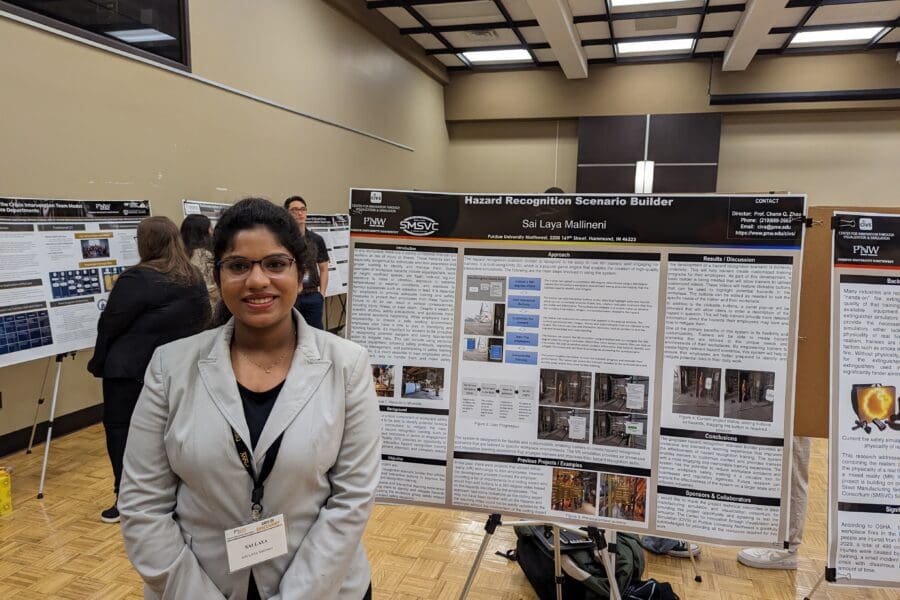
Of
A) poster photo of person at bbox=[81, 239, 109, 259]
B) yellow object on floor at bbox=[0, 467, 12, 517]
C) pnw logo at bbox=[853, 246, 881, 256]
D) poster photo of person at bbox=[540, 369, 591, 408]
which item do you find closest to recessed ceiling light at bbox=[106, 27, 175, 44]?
poster photo of person at bbox=[81, 239, 109, 259]

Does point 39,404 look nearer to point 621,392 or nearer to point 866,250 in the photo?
point 621,392

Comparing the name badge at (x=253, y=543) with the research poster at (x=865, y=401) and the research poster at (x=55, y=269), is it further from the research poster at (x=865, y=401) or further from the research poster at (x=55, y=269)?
the research poster at (x=55, y=269)

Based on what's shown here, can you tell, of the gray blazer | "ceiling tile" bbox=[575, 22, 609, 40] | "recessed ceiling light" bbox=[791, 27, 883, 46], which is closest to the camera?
the gray blazer

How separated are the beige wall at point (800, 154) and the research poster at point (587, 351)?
791 centimetres

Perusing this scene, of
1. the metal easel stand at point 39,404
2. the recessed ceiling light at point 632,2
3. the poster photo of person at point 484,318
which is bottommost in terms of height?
the metal easel stand at point 39,404

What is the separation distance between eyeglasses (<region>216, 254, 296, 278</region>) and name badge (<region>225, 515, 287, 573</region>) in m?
0.52

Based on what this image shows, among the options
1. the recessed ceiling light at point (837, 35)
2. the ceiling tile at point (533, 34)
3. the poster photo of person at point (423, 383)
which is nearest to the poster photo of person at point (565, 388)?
the poster photo of person at point (423, 383)

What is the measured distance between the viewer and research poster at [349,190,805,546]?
149cm

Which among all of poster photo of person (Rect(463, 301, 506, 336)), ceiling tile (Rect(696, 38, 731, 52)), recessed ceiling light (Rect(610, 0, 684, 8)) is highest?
ceiling tile (Rect(696, 38, 731, 52))

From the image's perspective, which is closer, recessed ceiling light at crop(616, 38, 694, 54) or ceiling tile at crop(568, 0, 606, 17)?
ceiling tile at crop(568, 0, 606, 17)

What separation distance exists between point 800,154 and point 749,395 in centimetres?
840

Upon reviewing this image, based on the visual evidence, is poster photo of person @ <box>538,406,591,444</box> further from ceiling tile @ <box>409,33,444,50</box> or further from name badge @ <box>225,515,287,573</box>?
ceiling tile @ <box>409,33,444,50</box>

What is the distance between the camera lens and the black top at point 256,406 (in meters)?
1.14

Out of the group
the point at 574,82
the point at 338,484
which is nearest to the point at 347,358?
the point at 338,484
